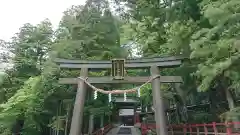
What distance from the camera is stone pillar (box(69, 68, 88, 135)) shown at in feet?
37.1

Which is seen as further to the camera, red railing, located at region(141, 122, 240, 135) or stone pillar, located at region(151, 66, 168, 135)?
stone pillar, located at region(151, 66, 168, 135)

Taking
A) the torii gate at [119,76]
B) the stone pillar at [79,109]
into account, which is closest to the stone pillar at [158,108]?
the torii gate at [119,76]

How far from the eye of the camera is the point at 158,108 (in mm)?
11219

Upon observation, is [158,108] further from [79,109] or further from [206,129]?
[79,109]

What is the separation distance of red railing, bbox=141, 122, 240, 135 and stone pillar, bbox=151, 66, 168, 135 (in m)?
1.87

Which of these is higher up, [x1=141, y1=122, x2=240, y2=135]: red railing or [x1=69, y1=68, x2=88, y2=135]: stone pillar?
[x1=69, y1=68, x2=88, y2=135]: stone pillar

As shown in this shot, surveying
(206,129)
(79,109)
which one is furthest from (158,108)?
(79,109)

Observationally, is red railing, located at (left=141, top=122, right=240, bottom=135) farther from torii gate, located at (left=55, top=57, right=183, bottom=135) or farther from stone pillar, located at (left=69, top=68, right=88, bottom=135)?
stone pillar, located at (left=69, top=68, right=88, bottom=135)

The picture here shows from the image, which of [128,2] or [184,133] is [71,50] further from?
[184,133]

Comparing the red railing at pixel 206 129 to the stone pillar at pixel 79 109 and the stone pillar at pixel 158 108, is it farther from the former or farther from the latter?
the stone pillar at pixel 79 109

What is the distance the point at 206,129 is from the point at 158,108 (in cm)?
229

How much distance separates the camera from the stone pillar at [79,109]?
11305mm

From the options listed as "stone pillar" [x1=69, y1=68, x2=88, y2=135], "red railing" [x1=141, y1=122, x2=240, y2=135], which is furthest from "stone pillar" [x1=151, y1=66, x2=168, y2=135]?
"stone pillar" [x1=69, y1=68, x2=88, y2=135]

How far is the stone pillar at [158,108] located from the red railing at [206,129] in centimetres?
187
